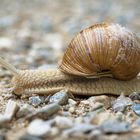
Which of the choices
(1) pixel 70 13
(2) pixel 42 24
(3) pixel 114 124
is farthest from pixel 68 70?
(1) pixel 70 13

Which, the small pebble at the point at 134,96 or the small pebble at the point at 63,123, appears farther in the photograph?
the small pebble at the point at 134,96

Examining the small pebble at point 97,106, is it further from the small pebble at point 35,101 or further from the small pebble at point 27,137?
the small pebble at point 27,137

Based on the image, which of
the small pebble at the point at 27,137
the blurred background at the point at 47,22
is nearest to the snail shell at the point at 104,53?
the small pebble at the point at 27,137

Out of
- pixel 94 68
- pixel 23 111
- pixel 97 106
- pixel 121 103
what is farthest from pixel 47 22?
pixel 23 111

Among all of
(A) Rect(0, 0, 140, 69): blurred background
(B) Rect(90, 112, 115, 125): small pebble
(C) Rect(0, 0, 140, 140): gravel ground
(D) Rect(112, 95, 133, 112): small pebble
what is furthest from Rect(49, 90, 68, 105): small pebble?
(A) Rect(0, 0, 140, 69): blurred background

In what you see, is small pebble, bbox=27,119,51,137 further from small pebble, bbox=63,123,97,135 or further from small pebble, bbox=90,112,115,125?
small pebble, bbox=90,112,115,125

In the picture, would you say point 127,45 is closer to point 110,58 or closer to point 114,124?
point 110,58
